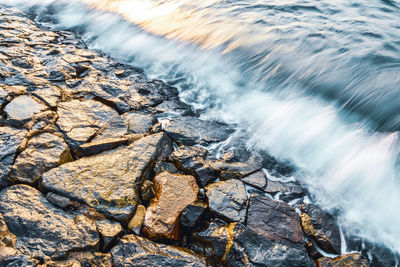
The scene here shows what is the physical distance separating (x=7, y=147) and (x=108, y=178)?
1.29 metres

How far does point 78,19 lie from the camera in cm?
840

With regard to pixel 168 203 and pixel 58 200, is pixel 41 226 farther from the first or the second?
pixel 168 203

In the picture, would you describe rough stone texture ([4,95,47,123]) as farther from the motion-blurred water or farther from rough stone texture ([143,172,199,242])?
the motion-blurred water

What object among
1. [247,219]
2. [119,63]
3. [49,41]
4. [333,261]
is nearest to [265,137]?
[247,219]

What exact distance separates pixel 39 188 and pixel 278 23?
21.9ft

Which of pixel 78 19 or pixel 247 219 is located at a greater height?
pixel 78 19

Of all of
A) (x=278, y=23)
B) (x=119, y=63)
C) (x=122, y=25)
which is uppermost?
(x=278, y=23)

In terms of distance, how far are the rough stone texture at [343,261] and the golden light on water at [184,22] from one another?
193 inches

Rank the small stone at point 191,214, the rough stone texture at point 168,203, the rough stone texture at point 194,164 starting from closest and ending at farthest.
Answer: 1. the rough stone texture at point 168,203
2. the small stone at point 191,214
3. the rough stone texture at point 194,164

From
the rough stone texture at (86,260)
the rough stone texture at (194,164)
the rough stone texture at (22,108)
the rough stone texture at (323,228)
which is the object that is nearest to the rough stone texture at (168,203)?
the rough stone texture at (194,164)

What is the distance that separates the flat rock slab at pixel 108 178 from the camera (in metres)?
2.57

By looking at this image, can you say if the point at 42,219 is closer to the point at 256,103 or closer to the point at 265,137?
the point at 265,137

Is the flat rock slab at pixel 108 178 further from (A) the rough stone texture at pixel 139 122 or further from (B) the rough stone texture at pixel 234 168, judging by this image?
(B) the rough stone texture at pixel 234 168

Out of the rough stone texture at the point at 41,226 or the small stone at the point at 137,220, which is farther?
the small stone at the point at 137,220
